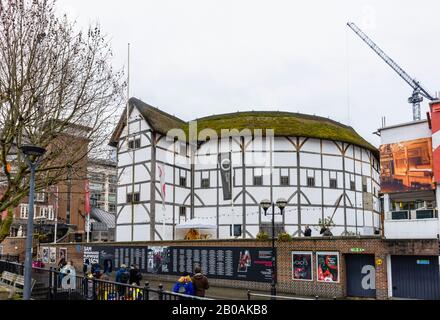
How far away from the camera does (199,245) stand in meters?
24.7

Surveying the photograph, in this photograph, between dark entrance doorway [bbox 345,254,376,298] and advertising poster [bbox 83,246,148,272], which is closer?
dark entrance doorway [bbox 345,254,376,298]

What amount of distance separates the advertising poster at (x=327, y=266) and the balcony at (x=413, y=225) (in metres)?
2.64

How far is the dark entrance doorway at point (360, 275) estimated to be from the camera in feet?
63.3

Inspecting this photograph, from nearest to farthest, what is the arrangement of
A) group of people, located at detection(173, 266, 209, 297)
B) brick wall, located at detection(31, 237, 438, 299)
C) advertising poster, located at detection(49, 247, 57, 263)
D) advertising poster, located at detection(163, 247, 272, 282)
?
group of people, located at detection(173, 266, 209, 297)
brick wall, located at detection(31, 237, 438, 299)
advertising poster, located at detection(163, 247, 272, 282)
advertising poster, located at detection(49, 247, 57, 263)

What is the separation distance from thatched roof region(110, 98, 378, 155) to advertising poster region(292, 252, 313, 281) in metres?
16.5

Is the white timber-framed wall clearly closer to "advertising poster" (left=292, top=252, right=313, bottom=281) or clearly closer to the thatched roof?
the thatched roof

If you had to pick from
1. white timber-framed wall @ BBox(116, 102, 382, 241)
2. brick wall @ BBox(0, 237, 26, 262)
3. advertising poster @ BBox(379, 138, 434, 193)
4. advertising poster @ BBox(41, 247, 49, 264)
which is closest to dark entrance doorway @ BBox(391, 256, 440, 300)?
advertising poster @ BBox(379, 138, 434, 193)

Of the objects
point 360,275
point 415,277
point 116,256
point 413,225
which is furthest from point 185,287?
point 116,256

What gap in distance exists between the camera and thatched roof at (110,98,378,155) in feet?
118

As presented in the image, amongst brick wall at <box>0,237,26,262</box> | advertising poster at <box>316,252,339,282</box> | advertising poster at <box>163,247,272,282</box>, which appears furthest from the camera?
brick wall at <box>0,237,26,262</box>

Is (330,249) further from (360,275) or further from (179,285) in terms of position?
(179,285)

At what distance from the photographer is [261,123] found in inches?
1501
